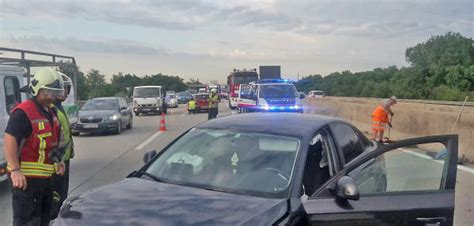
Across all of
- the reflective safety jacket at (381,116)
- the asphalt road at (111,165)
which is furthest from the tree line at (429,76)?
the reflective safety jacket at (381,116)

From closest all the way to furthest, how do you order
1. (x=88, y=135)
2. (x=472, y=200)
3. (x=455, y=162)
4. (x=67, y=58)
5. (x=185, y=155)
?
1. (x=455, y=162)
2. (x=185, y=155)
3. (x=472, y=200)
4. (x=67, y=58)
5. (x=88, y=135)

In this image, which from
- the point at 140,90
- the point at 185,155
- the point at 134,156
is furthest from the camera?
the point at 140,90

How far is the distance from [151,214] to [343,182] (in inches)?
53.1

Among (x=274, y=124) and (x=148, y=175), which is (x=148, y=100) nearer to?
(x=274, y=124)

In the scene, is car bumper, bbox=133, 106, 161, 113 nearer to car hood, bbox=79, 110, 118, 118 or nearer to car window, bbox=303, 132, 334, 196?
car hood, bbox=79, 110, 118, 118

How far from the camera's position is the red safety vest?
14.4ft

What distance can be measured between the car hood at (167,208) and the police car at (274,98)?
60.9 feet

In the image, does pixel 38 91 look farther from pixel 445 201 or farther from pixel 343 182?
pixel 445 201

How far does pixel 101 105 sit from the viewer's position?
839 inches

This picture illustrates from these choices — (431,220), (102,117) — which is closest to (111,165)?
(102,117)

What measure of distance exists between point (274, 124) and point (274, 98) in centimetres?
1832

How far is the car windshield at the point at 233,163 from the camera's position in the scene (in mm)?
4004

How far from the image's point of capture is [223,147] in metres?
4.48

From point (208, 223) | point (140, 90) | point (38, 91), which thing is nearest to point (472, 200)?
point (208, 223)
